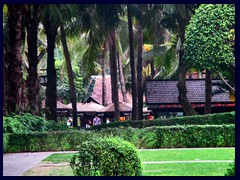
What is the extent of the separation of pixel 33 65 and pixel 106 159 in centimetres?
634

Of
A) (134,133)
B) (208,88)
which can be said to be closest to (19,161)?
(134,133)

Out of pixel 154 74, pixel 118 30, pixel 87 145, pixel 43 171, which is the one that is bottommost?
pixel 43 171

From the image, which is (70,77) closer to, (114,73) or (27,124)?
(114,73)

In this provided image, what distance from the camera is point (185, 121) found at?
1380 cm

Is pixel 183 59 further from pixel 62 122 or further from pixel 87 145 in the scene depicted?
pixel 87 145

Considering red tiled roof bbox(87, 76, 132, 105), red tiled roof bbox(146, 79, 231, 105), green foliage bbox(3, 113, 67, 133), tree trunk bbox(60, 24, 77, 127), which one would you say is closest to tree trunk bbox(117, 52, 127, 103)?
red tiled roof bbox(87, 76, 132, 105)

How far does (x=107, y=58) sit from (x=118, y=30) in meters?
1.67

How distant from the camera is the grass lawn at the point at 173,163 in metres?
9.27

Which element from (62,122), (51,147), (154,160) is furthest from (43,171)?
(62,122)

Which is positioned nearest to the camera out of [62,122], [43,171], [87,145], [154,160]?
[87,145]

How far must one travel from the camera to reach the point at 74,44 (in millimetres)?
15375

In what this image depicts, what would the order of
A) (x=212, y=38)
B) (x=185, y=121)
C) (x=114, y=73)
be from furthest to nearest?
(x=114, y=73)
(x=185, y=121)
(x=212, y=38)

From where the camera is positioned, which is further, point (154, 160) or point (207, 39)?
point (207, 39)

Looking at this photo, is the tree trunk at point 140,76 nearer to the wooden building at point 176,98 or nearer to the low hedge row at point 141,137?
the wooden building at point 176,98
